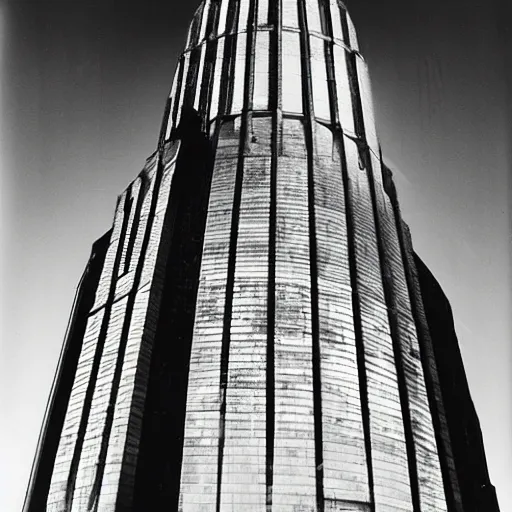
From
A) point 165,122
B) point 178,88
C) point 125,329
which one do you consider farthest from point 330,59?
point 125,329

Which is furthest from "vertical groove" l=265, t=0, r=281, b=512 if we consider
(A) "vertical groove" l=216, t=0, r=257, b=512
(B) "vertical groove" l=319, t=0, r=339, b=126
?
(B) "vertical groove" l=319, t=0, r=339, b=126

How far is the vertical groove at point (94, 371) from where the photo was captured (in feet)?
16.6

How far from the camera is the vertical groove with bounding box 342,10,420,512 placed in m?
5.12

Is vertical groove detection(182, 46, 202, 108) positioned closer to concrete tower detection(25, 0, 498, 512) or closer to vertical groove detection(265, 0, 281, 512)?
concrete tower detection(25, 0, 498, 512)

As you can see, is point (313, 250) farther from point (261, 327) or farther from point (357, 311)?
point (261, 327)

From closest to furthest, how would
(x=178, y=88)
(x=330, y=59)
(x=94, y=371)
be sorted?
(x=94, y=371)
(x=178, y=88)
(x=330, y=59)

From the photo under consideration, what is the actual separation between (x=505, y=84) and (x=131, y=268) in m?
3.14

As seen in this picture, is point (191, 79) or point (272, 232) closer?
point (272, 232)

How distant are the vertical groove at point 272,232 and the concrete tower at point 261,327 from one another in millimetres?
14

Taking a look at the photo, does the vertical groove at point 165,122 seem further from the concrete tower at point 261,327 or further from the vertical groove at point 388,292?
the vertical groove at point 388,292

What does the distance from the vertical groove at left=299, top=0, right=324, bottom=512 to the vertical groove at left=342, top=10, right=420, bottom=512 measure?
42 cm

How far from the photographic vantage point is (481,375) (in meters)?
4.95

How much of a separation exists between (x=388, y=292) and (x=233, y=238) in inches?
51.6

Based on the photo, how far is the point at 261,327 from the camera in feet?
18.0
